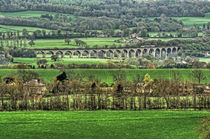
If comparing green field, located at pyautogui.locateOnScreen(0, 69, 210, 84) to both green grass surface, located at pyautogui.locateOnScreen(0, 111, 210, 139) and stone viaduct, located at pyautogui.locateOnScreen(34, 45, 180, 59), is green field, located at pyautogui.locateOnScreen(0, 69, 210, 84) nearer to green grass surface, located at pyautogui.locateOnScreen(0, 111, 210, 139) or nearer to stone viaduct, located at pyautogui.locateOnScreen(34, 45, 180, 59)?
green grass surface, located at pyautogui.locateOnScreen(0, 111, 210, 139)

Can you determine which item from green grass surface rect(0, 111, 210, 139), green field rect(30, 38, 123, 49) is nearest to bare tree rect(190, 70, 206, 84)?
green grass surface rect(0, 111, 210, 139)

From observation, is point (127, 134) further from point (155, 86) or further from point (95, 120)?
point (155, 86)

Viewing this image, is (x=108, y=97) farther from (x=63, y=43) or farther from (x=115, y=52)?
(x=63, y=43)

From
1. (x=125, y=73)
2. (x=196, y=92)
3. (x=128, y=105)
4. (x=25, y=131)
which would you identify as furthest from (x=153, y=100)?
(x=125, y=73)

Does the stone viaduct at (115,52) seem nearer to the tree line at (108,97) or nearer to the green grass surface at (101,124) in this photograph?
the tree line at (108,97)

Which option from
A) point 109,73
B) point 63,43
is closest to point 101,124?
point 109,73

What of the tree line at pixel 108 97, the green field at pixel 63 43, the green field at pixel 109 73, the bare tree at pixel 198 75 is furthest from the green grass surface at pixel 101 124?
the green field at pixel 63 43
